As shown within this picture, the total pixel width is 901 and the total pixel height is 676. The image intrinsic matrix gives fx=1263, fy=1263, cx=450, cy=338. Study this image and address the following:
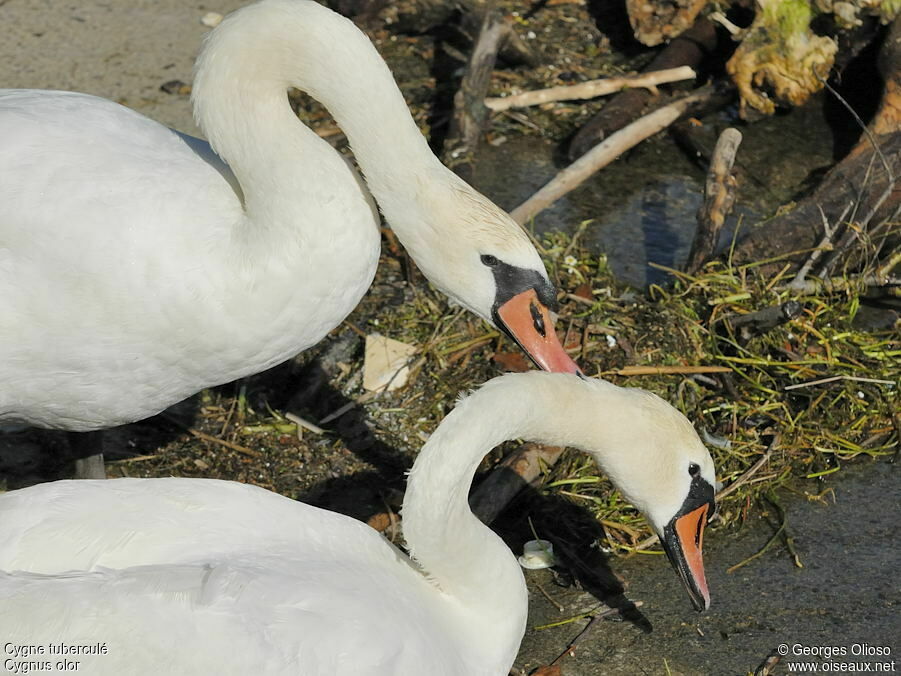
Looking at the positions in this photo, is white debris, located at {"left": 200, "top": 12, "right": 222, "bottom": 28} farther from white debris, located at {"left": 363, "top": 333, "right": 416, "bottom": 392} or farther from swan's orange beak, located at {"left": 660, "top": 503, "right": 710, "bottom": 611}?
swan's orange beak, located at {"left": 660, "top": 503, "right": 710, "bottom": 611}

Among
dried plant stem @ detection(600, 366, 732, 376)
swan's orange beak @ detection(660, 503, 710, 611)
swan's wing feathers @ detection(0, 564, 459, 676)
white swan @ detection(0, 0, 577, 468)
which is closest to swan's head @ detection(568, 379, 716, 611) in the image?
swan's orange beak @ detection(660, 503, 710, 611)

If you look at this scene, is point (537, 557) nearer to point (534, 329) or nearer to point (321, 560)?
point (534, 329)

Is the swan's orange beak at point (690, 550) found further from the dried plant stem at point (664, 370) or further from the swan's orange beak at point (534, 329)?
the dried plant stem at point (664, 370)

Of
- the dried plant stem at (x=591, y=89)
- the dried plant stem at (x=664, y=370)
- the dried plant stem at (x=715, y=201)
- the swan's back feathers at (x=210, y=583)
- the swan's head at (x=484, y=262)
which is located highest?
the swan's head at (x=484, y=262)

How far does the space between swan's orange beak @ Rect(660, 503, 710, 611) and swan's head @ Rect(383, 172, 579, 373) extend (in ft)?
2.00

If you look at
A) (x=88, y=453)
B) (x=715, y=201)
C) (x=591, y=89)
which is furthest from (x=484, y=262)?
(x=591, y=89)

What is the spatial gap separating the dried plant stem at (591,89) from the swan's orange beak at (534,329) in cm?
304

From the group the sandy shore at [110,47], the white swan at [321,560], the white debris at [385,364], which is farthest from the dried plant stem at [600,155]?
the white swan at [321,560]

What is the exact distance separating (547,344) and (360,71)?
3.46ft

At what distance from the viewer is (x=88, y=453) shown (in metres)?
4.64

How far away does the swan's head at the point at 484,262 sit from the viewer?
392cm

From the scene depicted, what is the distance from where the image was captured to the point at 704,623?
13.8 ft

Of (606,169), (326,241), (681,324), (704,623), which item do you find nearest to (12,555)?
(326,241)

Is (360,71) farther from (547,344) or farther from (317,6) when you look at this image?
(547,344)
